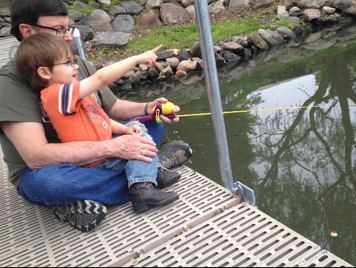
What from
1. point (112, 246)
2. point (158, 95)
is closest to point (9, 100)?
point (112, 246)

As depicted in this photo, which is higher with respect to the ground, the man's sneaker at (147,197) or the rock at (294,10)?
the man's sneaker at (147,197)

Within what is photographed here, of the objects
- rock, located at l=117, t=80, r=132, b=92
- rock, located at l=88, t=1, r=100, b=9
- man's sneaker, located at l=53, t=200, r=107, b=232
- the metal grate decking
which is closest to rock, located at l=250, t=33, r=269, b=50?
rock, located at l=117, t=80, r=132, b=92

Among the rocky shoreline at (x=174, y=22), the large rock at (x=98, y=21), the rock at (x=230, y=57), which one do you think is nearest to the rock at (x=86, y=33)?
the rocky shoreline at (x=174, y=22)

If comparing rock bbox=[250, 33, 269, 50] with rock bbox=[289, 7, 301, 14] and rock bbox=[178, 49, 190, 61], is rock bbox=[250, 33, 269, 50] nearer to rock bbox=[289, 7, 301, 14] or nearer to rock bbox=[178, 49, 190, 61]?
rock bbox=[178, 49, 190, 61]

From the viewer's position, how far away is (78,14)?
9273 millimetres

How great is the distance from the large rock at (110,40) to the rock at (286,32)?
365 centimetres

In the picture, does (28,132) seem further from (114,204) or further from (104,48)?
(104,48)

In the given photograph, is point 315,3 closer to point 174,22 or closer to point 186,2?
point 186,2

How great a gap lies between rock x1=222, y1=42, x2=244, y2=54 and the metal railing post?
5.70 metres

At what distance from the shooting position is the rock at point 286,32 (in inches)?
308

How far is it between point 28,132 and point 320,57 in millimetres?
5258

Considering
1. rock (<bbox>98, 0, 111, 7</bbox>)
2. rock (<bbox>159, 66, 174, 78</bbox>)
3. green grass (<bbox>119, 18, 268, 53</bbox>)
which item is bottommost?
rock (<bbox>159, 66, 174, 78</bbox>)

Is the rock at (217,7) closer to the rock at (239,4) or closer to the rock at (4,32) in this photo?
the rock at (239,4)

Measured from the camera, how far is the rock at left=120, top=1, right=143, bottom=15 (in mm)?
10125
